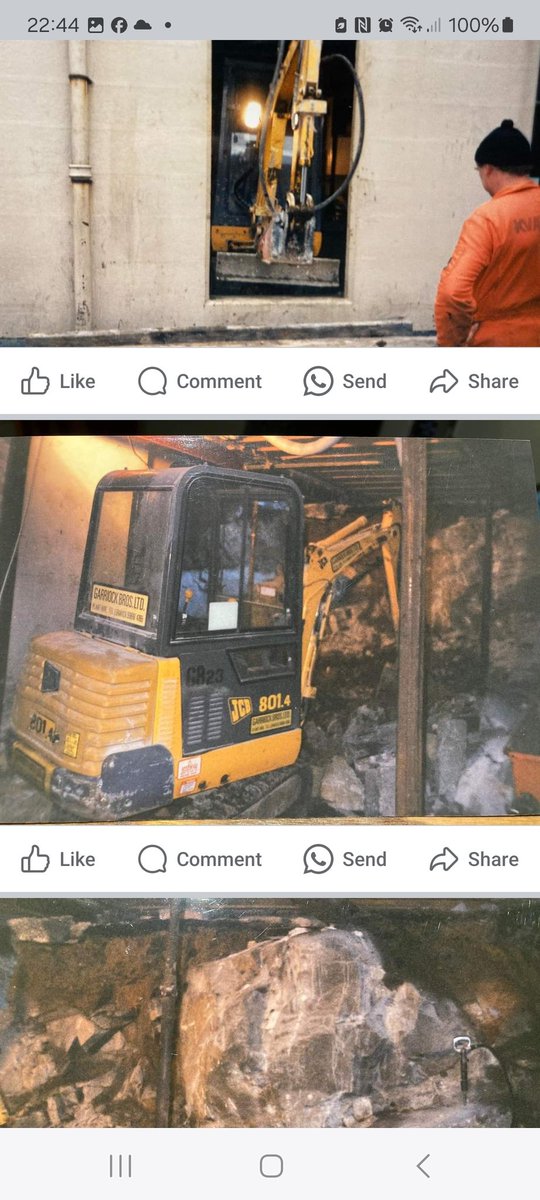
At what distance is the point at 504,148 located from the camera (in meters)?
1.56

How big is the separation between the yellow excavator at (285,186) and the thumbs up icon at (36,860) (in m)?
1.13

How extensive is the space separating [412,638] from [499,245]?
73 centimetres

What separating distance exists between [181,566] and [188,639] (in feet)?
0.45

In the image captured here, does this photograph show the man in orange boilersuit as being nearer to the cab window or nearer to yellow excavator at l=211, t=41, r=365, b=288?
yellow excavator at l=211, t=41, r=365, b=288

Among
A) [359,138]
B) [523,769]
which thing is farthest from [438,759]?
[359,138]

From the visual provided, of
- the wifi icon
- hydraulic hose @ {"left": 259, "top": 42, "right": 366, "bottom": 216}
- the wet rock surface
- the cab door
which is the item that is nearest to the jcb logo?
the cab door

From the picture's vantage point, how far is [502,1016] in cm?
167

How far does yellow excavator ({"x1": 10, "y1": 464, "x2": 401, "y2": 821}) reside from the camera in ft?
5.24

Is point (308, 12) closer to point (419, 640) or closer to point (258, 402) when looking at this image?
point (258, 402)

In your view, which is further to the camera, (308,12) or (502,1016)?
(502,1016)

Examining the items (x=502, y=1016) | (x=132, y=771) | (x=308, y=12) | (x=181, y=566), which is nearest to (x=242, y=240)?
(x=308, y=12)

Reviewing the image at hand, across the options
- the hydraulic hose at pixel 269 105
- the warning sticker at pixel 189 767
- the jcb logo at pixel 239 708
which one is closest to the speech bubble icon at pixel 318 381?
the hydraulic hose at pixel 269 105

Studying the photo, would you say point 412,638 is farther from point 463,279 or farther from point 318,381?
point 463,279

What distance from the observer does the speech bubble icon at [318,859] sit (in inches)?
65.4
